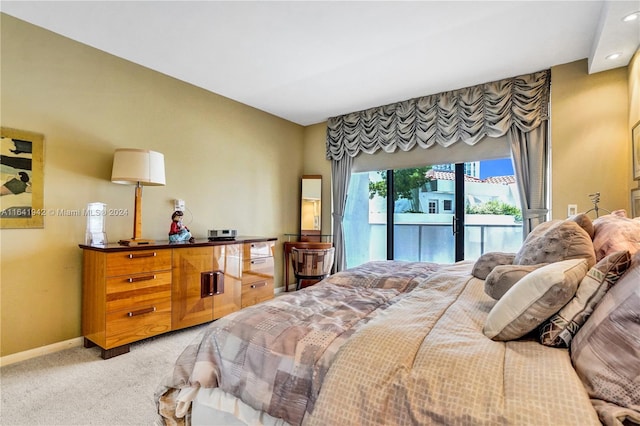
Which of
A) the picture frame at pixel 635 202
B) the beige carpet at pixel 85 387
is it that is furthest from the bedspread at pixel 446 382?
the picture frame at pixel 635 202

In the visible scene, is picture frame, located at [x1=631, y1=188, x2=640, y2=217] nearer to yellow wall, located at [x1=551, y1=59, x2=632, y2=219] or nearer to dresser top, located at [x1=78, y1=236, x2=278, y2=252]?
yellow wall, located at [x1=551, y1=59, x2=632, y2=219]

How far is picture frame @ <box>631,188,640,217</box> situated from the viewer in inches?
95.5

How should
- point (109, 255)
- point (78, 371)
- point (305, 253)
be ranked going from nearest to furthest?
point (78, 371) < point (109, 255) < point (305, 253)

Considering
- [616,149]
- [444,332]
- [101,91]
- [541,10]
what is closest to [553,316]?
[444,332]

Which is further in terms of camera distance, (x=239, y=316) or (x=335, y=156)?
(x=335, y=156)

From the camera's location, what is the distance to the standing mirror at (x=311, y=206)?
15.9 feet

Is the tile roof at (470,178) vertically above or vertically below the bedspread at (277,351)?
above

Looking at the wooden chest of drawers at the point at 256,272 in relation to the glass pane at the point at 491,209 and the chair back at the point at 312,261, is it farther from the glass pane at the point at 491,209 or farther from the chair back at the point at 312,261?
the glass pane at the point at 491,209

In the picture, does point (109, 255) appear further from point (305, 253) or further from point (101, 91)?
point (305, 253)

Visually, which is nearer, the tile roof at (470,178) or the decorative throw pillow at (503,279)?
the decorative throw pillow at (503,279)

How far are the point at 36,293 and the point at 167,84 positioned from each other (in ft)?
7.59

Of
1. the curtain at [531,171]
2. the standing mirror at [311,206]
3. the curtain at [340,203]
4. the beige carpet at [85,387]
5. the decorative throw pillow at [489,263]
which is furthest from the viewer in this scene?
the standing mirror at [311,206]

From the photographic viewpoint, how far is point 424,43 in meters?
2.69

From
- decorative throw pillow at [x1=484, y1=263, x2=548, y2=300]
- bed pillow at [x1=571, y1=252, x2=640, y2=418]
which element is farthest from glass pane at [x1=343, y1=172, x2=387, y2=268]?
bed pillow at [x1=571, y1=252, x2=640, y2=418]
